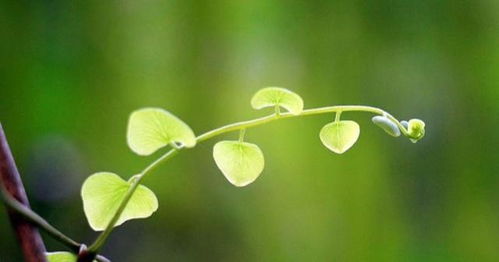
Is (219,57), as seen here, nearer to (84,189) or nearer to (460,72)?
(460,72)

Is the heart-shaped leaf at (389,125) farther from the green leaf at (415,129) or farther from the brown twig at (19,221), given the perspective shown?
the brown twig at (19,221)

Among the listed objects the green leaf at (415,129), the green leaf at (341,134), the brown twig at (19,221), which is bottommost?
the brown twig at (19,221)

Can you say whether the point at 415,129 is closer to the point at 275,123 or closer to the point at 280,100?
the point at 280,100

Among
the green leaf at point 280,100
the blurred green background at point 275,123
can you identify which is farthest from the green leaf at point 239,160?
the blurred green background at point 275,123

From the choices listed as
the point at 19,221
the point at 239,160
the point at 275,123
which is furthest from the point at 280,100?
the point at 275,123

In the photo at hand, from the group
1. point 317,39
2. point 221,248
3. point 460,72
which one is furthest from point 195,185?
point 460,72

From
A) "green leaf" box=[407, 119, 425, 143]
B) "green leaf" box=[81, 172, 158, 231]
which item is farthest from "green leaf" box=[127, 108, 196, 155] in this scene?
"green leaf" box=[407, 119, 425, 143]
